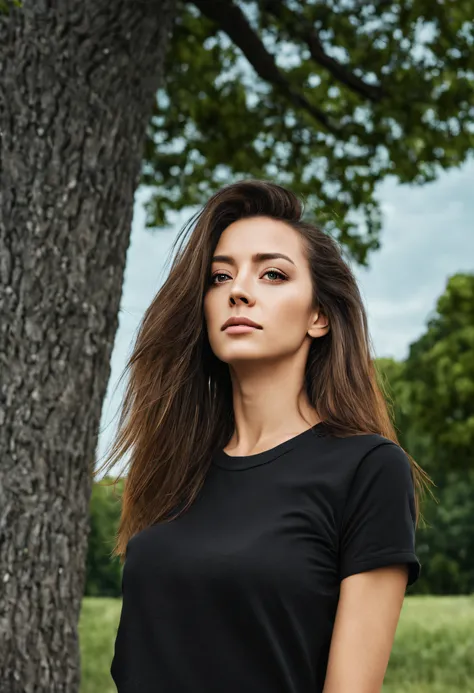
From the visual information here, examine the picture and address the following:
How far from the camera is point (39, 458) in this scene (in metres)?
5.57

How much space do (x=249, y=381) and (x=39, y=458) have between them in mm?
2897

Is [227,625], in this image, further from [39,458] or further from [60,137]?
[60,137]

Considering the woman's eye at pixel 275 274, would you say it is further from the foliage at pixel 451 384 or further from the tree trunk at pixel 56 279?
the foliage at pixel 451 384

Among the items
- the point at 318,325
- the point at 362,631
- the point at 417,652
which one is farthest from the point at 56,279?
the point at 417,652

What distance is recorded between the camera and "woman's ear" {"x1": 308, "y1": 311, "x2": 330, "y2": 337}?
3.01 meters

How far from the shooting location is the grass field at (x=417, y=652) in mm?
10969

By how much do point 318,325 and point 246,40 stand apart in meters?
6.65

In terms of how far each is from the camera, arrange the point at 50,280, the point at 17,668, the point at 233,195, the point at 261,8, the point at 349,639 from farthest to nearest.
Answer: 1. the point at 261,8
2. the point at 50,280
3. the point at 17,668
4. the point at 233,195
5. the point at 349,639

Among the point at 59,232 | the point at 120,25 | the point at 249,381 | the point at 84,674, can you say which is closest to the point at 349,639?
the point at 249,381

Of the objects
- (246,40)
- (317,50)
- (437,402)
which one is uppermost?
(317,50)

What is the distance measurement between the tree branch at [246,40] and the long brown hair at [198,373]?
572 centimetres

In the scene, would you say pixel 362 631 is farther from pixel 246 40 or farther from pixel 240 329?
pixel 246 40

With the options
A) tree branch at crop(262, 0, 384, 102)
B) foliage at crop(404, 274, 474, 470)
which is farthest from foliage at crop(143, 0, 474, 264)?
foliage at crop(404, 274, 474, 470)

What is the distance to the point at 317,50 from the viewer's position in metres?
10.0
